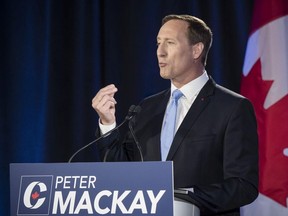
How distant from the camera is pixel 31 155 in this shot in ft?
11.0

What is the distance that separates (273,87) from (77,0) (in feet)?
4.43

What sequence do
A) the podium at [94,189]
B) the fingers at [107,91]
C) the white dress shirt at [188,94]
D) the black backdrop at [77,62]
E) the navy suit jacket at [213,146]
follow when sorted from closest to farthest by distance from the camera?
the podium at [94,189] < the fingers at [107,91] < the navy suit jacket at [213,146] < the white dress shirt at [188,94] < the black backdrop at [77,62]

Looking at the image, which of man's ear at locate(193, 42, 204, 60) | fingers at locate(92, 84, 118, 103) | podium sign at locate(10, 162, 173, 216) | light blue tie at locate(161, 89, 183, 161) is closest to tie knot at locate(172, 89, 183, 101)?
light blue tie at locate(161, 89, 183, 161)

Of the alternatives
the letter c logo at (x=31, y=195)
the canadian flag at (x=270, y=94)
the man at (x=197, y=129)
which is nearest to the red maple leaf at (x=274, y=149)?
the canadian flag at (x=270, y=94)

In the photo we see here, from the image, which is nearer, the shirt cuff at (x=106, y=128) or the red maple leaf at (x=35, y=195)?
the red maple leaf at (x=35, y=195)

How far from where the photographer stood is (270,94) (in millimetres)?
3010

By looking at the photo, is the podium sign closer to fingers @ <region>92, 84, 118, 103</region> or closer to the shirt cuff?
fingers @ <region>92, 84, 118, 103</region>

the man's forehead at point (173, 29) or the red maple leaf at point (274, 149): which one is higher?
the man's forehead at point (173, 29)

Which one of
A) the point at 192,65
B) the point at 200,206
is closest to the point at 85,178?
the point at 200,206

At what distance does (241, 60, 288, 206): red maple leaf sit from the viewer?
9.63 ft

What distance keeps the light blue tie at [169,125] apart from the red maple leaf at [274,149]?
0.87 meters

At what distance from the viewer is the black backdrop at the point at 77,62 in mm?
3256

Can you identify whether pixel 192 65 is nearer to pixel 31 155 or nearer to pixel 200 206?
pixel 200 206

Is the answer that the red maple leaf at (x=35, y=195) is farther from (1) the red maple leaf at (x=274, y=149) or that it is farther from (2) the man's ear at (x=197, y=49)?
(1) the red maple leaf at (x=274, y=149)
